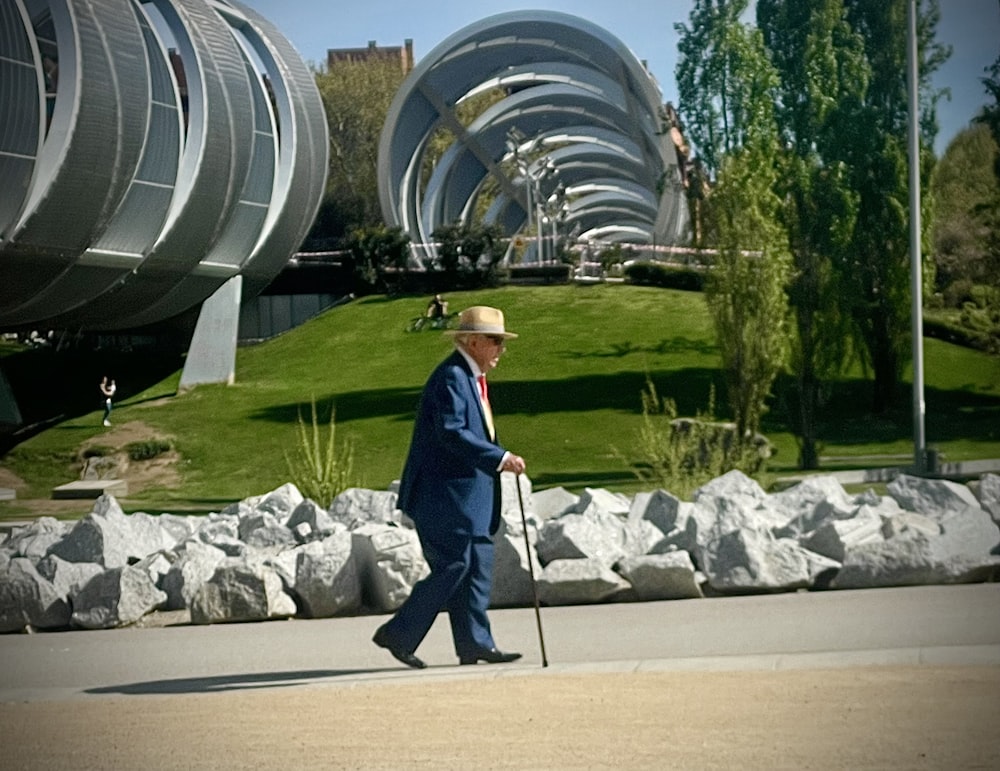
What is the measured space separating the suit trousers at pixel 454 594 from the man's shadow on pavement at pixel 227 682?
0.31m

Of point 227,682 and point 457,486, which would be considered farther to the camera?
point 227,682

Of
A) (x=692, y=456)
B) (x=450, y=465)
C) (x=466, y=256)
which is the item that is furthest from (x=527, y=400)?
(x=450, y=465)

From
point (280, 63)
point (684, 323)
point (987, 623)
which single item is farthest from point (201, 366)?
point (987, 623)

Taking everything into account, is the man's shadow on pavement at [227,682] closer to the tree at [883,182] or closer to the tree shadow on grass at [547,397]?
the tree at [883,182]

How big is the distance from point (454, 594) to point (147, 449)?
21750 millimetres

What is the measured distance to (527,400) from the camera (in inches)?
1176

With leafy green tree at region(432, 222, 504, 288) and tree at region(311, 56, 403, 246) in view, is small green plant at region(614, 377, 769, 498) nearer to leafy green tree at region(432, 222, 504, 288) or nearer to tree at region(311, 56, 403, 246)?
leafy green tree at region(432, 222, 504, 288)

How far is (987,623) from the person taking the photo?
7828mm

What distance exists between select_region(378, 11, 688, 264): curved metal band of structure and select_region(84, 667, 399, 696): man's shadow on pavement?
30.7 meters

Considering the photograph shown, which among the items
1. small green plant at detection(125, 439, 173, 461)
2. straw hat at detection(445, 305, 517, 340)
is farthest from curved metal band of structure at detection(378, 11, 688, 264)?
straw hat at detection(445, 305, 517, 340)

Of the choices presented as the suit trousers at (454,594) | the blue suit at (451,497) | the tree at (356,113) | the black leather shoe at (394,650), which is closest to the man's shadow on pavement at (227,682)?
the black leather shoe at (394,650)

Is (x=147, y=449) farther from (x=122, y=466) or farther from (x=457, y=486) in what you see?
(x=457, y=486)

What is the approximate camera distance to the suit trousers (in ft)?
24.9

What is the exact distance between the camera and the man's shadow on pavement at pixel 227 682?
7676 mm
